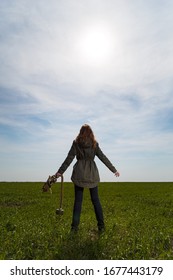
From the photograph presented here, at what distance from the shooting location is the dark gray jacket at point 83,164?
Result: 10.9m

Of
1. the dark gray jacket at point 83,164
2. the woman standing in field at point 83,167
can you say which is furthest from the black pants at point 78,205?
the dark gray jacket at point 83,164

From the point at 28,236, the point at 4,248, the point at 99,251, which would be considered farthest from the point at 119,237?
the point at 4,248

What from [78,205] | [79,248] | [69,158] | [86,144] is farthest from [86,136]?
[79,248]

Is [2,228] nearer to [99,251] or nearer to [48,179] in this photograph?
[48,179]

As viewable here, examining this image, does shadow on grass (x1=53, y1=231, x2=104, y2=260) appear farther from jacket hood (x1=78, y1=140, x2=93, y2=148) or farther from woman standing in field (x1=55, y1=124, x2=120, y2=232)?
jacket hood (x1=78, y1=140, x2=93, y2=148)

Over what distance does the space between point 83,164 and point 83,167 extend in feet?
0.33

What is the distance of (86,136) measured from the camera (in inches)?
436

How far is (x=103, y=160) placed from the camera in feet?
37.9

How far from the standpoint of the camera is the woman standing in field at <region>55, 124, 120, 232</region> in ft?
35.9

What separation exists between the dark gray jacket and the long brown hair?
0.35 ft

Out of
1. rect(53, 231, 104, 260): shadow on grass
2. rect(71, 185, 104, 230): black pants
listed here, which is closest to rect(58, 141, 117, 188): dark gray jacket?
rect(71, 185, 104, 230): black pants

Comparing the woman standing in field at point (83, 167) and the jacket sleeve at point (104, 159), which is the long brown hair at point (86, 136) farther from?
the jacket sleeve at point (104, 159)

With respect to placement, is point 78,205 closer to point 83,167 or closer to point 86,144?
point 83,167

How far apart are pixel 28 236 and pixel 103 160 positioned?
3.21 meters
